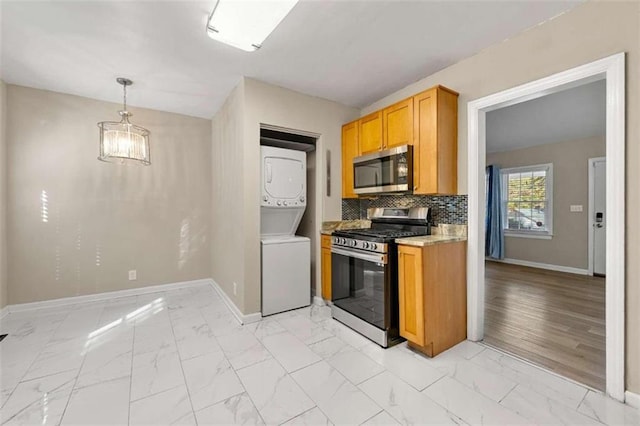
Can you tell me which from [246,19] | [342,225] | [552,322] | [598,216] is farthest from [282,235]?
[598,216]

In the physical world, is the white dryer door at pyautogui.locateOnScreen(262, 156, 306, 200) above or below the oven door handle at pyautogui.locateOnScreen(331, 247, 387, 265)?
above

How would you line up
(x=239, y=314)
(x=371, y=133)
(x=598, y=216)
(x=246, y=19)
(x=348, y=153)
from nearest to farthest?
1. (x=246, y=19)
2. (x=239, y=314)
3. (x=371, y=133)
4. (x=348, y=153)
5. (x=598, y=216)

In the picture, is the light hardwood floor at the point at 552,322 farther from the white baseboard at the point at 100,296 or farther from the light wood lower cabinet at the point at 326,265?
the white baseboard at the point at 100,296

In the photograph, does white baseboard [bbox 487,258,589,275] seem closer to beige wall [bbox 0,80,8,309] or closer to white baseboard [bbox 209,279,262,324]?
white baseboard [bbox 209,279,262,324]

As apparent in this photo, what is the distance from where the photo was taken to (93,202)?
351 cm

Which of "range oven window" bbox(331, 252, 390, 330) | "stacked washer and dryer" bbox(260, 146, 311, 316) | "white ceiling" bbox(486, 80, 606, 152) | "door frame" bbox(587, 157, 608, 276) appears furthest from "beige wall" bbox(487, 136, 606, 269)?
"stacked washer and dryer" bbox(260, 146, 311, 316)

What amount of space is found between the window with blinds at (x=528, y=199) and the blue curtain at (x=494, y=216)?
0.17 metres

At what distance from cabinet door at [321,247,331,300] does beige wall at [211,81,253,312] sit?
98cm

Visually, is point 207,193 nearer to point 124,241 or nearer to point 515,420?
point 124,241

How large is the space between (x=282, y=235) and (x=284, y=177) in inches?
29.8

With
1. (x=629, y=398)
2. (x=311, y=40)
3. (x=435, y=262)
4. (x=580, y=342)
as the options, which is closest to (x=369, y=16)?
(x=311, y=40)

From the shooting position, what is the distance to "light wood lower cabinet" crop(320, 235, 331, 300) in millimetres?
3283

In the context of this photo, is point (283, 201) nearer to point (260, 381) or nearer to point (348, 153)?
point (348, 153)

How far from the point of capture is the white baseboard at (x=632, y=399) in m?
1.61
